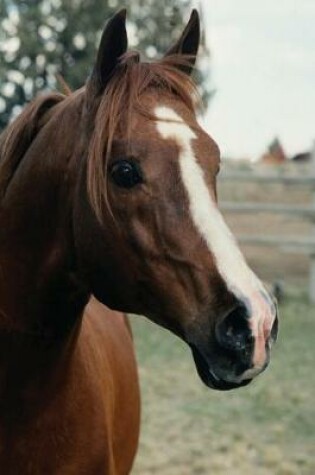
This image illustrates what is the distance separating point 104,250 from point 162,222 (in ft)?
0.53

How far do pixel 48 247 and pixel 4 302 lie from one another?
19 centimetres

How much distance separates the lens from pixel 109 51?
1.95 meters

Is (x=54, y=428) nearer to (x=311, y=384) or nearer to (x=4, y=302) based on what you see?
(x=4, y=302)

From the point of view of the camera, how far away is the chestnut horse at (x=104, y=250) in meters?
1.76

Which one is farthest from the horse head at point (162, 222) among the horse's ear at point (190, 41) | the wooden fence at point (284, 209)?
the wooden fence at point (284, 209)

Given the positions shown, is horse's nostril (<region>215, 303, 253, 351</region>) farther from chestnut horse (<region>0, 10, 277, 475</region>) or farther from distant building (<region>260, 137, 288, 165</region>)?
distant building (<region>260, 137, 288, 165</region>)

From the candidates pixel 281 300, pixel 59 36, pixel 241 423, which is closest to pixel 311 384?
pixel 241 423

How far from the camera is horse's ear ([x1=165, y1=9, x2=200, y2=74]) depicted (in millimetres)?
2195

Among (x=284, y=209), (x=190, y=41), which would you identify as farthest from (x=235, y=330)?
(x=284, y=209)

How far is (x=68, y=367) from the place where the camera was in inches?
85.2

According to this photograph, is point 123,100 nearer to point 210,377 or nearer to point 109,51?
point 109,51

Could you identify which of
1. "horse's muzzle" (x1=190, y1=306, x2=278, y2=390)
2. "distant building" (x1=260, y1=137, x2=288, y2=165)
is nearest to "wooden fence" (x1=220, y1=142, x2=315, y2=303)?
"distant building" (x1=260, y1=137, x2=288, y2=165)

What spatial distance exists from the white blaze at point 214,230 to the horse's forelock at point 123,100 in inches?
2.6

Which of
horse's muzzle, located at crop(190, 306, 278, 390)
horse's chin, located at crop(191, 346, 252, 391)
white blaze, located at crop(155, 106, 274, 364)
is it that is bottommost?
horse's chin, located at crop(191, 346, 252, 391)
